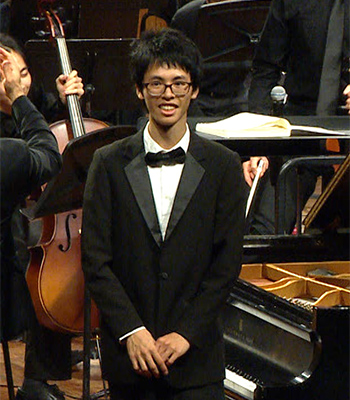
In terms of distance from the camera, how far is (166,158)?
213 centimetres

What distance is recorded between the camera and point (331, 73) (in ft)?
12.0

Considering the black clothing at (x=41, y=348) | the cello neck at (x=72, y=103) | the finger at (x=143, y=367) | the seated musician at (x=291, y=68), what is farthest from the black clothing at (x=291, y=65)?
the finger at (x=143, y=367)

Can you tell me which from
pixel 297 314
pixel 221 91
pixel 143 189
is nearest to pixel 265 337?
pixel 297 314

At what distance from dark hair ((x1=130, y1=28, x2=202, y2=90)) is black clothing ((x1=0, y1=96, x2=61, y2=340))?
0.97 feet

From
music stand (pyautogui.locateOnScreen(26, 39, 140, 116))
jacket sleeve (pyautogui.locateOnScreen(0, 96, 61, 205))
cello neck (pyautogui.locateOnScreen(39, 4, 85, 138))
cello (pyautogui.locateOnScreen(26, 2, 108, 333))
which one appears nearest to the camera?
jacket sleeve (pyautogui.locateOnScreen(0, 96, 61, 205))

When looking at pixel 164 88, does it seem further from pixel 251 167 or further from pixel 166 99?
pixel 251 167

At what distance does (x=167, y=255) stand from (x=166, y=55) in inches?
18.1

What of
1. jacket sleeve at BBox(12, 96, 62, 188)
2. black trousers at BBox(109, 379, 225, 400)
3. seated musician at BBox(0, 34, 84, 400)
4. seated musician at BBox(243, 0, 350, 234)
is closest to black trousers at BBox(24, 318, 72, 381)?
seated musician at BBox(0, 34, 84, 400)

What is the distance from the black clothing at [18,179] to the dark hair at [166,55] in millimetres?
297

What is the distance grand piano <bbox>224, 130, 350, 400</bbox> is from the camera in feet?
6.83

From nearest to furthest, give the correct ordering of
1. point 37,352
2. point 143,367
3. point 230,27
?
1. point 143,367
2. point 37,352
3. point 230,27

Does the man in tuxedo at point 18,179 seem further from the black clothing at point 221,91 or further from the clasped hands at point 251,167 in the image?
the black clothing at point 221,91

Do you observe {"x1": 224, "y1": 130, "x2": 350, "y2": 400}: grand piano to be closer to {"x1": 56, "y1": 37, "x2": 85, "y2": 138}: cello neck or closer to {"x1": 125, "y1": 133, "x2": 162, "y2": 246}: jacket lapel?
{"x1": 125, "y1": 133, "x2": 162, "y2": 246}: jacket lapel

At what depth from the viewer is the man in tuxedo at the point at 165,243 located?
2.09 m
